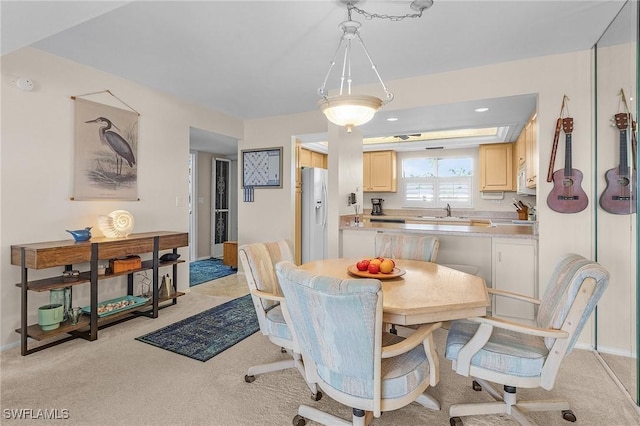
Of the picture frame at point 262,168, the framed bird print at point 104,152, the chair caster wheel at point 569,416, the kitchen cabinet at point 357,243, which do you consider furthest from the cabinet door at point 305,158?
the chair caster wheel at point 569,416

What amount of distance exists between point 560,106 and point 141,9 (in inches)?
128

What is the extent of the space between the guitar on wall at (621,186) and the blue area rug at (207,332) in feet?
10.0

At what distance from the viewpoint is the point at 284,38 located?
2523mm

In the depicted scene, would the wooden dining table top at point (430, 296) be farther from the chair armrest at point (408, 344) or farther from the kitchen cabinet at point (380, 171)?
the kitchen cabinet at point (380, 171)

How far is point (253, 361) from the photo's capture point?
2477mm

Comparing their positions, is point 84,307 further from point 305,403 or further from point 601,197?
point 601,197

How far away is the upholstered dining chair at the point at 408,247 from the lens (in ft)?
9.25

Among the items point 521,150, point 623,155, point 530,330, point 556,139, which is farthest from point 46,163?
point 521,150

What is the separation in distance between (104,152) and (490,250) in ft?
12.8

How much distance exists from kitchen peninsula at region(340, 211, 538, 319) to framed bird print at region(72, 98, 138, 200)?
2.35 m

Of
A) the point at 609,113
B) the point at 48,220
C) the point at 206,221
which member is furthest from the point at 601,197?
the point at 206,221

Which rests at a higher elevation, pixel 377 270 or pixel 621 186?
pixel 621 186

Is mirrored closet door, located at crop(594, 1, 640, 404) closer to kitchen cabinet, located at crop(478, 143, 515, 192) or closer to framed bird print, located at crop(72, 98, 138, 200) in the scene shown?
kitchen cabinet, located at crop(478, 143, 515, 192)

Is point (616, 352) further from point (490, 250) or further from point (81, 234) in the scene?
point (81, 234)
